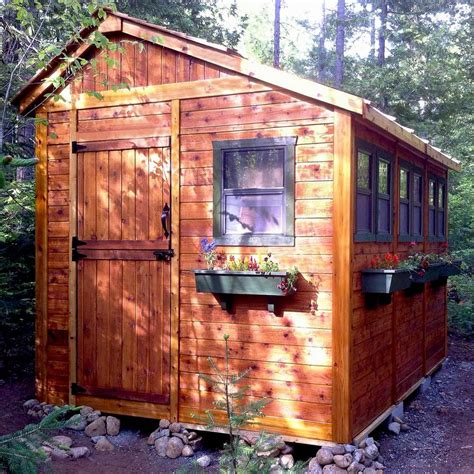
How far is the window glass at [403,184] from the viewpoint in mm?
7190

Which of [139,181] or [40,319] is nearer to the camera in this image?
[139,181]

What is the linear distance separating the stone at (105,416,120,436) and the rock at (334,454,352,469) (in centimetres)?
226

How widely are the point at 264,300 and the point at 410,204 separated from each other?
9.42ft

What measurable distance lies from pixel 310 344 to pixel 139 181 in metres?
2.36

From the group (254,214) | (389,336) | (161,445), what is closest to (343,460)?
(161,445)

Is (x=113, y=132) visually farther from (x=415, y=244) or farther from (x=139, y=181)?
(x=415, y=244)

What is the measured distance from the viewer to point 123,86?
19.6ft

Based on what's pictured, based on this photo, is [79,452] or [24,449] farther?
[79,452]

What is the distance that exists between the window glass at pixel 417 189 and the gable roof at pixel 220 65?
64cm

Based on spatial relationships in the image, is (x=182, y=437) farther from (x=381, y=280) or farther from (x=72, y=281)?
(x=381, y=280)

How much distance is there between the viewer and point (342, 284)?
17.2ft

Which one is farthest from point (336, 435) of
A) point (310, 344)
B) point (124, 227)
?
point (124, 227)

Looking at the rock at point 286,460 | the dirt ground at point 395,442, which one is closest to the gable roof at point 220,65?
the rock at point 286,460

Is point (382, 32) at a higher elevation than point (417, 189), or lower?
higher
